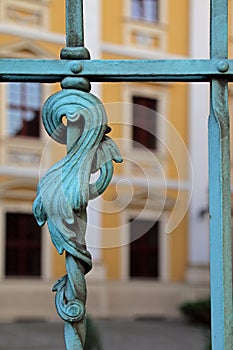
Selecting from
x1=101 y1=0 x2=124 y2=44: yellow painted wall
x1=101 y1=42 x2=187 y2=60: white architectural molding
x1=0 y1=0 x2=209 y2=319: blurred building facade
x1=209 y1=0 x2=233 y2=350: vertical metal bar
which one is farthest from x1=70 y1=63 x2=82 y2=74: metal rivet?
x1=101 y1=0 x2=124 y2=44: yellow painted wall

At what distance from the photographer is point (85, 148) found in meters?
0.92

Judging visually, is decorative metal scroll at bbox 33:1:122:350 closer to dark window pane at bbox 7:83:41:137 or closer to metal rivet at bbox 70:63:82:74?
metal rivet at bbox 70:63:82:74

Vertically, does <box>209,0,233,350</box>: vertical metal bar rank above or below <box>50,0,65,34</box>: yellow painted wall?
below

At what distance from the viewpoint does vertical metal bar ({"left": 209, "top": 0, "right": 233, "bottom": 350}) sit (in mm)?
913

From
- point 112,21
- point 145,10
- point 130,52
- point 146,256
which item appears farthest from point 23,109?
point 146,256

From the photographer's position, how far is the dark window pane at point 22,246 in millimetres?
11984

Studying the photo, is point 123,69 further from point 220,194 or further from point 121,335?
point 121,335

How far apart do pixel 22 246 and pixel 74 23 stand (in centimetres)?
1140

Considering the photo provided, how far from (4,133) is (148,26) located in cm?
364

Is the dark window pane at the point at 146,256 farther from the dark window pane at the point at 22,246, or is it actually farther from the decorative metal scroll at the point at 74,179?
the decorative metal scroll at the point at 74,179

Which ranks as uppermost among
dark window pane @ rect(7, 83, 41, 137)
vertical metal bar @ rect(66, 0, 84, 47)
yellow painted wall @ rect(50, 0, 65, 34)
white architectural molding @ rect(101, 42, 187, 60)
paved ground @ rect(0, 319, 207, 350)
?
yellow painted wall @ rect(50, 0, 65, 34)

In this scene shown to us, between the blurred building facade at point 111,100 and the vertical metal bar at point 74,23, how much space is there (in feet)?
31.7

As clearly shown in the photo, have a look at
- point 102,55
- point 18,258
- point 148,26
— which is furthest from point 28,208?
point 148,26

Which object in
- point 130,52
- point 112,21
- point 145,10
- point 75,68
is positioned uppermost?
point 145,10
